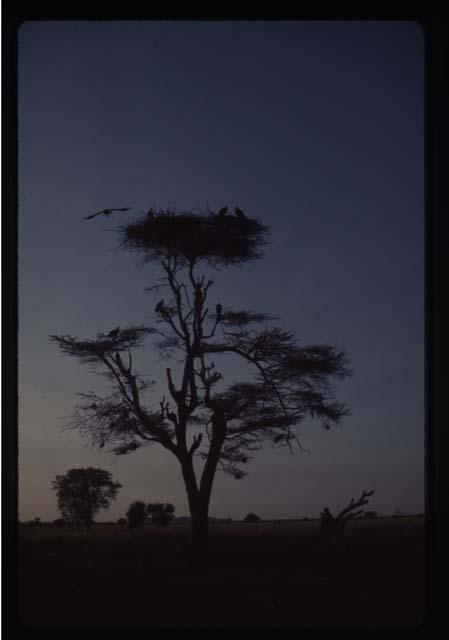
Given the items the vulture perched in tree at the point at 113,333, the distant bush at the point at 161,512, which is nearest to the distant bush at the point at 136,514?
the distant bush at the point at 161,512

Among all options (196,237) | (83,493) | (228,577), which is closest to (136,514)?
(83,493)

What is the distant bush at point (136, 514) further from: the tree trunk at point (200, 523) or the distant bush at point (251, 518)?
the distant bush at point (251, 518)

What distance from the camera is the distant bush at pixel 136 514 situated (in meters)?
3.34

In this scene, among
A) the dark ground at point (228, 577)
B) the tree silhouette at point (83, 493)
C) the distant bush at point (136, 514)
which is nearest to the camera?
the dark ground at point (228, 577)

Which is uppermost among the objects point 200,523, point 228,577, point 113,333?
point 113,333

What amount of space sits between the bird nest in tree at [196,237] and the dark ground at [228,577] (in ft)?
4.31

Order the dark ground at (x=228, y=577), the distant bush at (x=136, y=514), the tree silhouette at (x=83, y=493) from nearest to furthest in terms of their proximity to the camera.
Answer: the dark ground at (x=228, y=577) → the tree silhouette at (x=83, y=493) → the distant bush at (x=136, y=514)

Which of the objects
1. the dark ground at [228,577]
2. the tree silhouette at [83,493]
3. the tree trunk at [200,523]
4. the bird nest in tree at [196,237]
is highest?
the bird nest in tree at [196,237]

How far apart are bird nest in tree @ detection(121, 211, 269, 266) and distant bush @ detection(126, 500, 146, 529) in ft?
3.85

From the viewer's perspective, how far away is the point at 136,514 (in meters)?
3.39

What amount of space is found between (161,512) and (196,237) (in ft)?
4.43

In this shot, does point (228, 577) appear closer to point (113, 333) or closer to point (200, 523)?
point (200, 523)

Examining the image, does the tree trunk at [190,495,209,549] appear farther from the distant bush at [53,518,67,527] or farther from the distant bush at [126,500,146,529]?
the distant bush at [53,518,67,527]

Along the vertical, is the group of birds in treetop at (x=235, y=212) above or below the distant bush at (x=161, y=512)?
above
